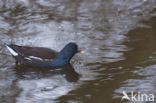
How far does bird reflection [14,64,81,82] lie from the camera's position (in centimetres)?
699

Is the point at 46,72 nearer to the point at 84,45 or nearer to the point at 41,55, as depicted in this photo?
the point at 41,55

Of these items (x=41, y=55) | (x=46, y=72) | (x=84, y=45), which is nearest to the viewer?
(x=46, y=72)

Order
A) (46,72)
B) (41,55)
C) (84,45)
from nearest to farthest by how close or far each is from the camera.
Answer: (46,72), (41,55), (84,45)

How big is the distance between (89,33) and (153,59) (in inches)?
86.4

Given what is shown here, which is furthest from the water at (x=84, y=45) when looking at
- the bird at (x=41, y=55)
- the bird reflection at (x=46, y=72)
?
the bird at (x=41, y=55)

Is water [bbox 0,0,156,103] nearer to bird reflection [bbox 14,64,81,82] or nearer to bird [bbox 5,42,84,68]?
bird reflection [bbox 14,64,81,82]

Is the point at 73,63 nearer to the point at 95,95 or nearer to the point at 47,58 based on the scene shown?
the point at 47,58

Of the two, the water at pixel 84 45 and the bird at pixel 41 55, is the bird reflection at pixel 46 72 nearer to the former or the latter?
the water at pixel 84 45

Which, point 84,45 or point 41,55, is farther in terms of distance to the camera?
point 84,45

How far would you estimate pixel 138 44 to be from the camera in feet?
27.6

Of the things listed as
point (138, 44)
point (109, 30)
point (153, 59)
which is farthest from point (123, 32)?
point (153, 59)

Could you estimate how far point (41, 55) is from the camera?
7551 millimetres

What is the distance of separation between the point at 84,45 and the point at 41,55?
1.26 m

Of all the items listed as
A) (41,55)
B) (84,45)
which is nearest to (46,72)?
(41,55)
